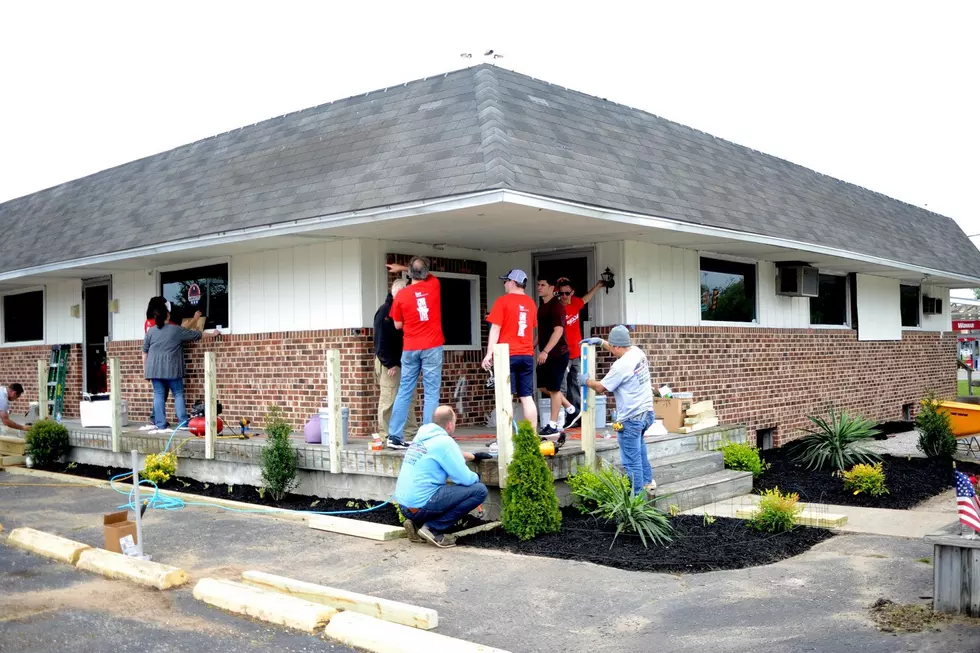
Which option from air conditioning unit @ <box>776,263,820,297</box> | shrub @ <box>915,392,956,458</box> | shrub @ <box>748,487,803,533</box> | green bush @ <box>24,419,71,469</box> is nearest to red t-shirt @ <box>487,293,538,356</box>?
shrub @ <box>748,487,803,533</box>

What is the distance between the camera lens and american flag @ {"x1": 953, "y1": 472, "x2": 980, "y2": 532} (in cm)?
584

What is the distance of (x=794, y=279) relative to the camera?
47.6ft

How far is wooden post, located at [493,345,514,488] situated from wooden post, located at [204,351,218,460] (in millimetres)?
4039

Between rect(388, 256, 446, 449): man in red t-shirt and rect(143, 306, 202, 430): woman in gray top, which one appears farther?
rect(143, 306, 202, 430): woman in gray top

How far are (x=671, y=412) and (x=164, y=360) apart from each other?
6971mm

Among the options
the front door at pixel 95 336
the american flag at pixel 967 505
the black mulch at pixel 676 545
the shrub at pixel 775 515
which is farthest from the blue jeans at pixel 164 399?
the american flag at pixel 967 505

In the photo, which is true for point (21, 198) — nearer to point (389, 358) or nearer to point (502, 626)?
point (389, 358)

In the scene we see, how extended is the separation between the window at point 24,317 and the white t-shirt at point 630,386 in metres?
12.7

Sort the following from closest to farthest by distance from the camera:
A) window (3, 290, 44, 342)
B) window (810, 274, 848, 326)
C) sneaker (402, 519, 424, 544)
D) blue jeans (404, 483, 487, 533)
→ blue jeans (404, 483, 487, 533)
sneaker (402, 519, 424, 544)
window (810, 274, 848, 326)
window (3, 290, 44, 342)

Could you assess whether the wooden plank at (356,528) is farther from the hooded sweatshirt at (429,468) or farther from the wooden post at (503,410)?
the wooden post at (503,410)

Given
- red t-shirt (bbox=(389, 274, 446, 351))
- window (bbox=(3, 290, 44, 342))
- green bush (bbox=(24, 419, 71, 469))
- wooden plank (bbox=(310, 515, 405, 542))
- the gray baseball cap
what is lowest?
wooden plank (bbox=(310, 515, 405, 542))

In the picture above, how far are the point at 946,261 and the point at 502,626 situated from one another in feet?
56.4

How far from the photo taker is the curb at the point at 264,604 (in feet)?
19.0

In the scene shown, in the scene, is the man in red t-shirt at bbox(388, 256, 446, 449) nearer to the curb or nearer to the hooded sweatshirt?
the hooded sweatshirt
